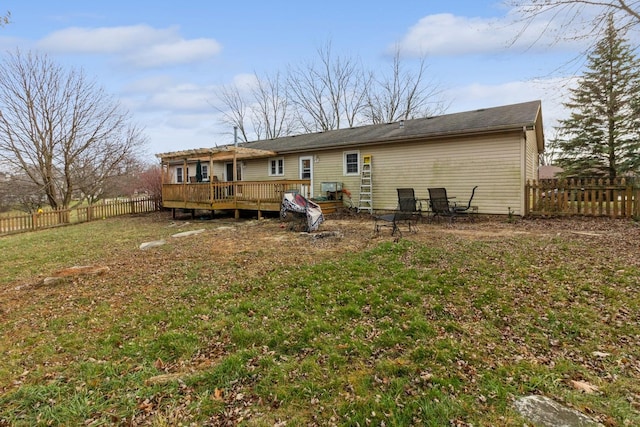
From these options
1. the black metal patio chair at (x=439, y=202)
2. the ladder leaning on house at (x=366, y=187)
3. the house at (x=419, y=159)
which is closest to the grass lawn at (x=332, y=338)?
the black metal patio chair at (x=439, y=202)

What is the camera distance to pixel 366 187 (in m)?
13.2

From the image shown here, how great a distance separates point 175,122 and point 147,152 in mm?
8015

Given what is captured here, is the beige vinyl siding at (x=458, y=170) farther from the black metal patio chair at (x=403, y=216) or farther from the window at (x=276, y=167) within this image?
the window at (x=276, y=167)

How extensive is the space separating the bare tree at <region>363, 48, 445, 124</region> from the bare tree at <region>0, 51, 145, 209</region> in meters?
18.8

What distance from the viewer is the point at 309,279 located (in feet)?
16.0

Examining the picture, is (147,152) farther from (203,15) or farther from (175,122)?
(203,15)

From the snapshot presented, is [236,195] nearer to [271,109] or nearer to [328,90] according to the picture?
[328,90]

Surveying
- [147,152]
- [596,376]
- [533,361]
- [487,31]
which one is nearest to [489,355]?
[533,361]

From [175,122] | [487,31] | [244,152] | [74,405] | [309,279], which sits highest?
[175,122]

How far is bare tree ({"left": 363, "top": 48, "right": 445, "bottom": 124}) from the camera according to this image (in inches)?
1057

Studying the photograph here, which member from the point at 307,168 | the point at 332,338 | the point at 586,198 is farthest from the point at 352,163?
the point at 332,338

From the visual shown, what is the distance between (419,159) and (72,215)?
52.6 feet

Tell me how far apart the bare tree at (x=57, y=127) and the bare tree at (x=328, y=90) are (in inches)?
618

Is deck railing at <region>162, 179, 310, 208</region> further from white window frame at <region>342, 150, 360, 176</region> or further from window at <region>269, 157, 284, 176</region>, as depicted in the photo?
window at <region>269, 157, 284, 176</region>
